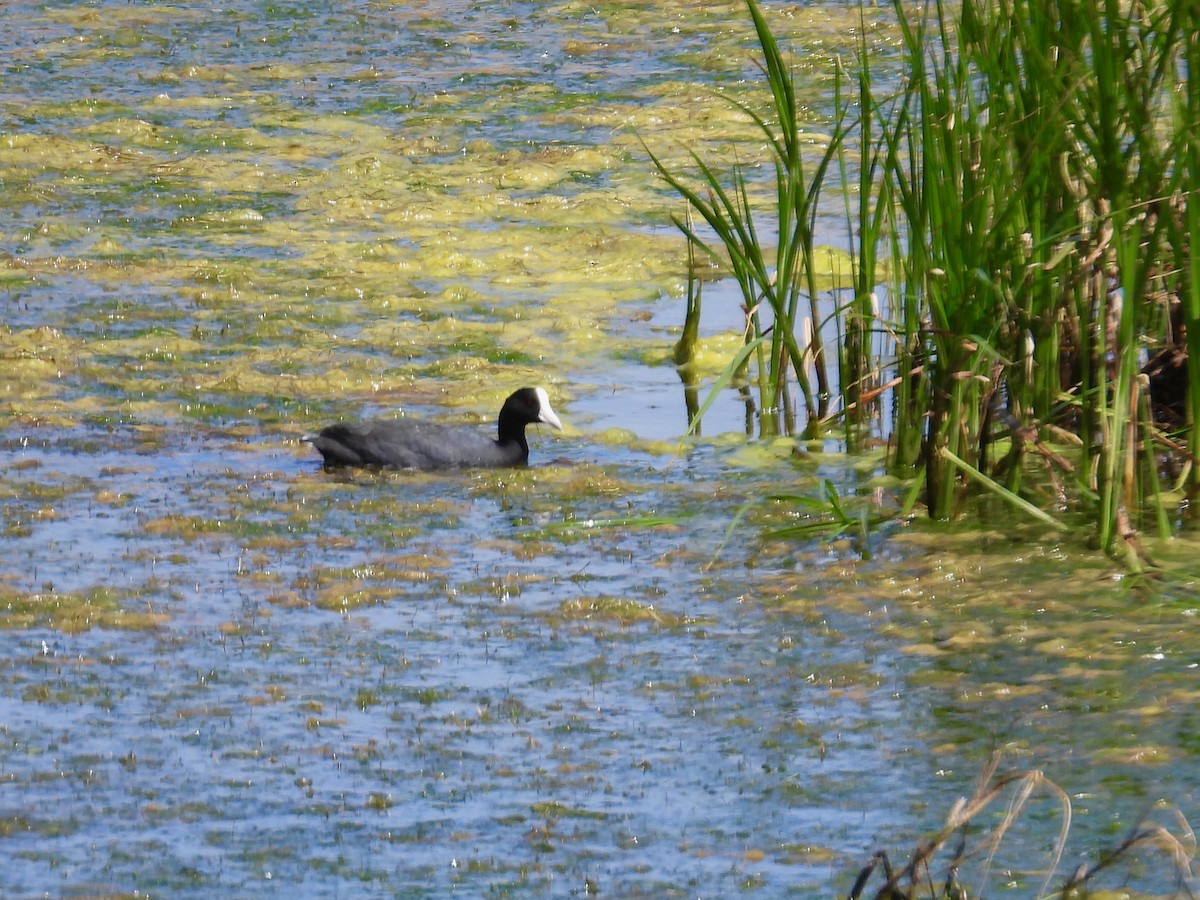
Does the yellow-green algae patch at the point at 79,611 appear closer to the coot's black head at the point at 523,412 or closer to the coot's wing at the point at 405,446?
the coot's wing at the point at 405,446

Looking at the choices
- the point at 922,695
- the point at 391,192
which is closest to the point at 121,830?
the point at 922,695

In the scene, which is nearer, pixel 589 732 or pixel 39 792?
pixel 39 792

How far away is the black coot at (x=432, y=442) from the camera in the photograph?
20.5 feet

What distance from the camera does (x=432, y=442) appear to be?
20.9 ft

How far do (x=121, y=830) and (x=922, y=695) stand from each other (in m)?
1.73

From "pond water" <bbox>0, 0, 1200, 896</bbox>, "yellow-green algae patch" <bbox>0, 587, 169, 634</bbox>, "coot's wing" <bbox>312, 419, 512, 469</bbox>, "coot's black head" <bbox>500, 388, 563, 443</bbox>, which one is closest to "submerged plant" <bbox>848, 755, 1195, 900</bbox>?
"pond water" <bbox>0, 0, 1200, 896</bbox>

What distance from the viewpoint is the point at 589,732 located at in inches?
166

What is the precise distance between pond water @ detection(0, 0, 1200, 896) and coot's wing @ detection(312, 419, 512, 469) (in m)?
0.09

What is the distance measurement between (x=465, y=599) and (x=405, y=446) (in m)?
1.25

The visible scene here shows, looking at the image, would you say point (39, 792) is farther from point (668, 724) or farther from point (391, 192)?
point (391, 192)

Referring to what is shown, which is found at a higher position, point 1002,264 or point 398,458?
point 1002,264

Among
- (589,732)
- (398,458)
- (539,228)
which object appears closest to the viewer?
(589,732)

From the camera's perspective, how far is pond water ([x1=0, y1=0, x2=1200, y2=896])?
12.2ft

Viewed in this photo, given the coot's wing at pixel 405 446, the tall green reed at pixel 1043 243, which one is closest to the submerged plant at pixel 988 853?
the tall green reed at pixel 1043 243
